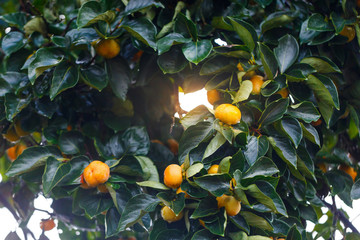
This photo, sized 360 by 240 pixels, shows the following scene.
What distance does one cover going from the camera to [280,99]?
3.11 feet

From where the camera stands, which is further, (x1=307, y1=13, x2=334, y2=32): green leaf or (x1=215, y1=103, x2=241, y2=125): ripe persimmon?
(x1=307, y1=13, x2=334, y2=32): green leaf

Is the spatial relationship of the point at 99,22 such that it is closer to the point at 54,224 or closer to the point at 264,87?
the point at 264,87

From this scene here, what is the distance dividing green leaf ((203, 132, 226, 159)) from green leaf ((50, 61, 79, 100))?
14.7 inches

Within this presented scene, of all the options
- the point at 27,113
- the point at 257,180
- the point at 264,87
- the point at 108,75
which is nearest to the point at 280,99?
the point at 264,87

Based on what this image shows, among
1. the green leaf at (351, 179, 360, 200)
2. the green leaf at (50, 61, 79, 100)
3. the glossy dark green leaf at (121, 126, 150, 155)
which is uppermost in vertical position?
the green leaf at (50, 61, 79, 100)

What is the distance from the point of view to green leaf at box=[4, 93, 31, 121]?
1.06 meters

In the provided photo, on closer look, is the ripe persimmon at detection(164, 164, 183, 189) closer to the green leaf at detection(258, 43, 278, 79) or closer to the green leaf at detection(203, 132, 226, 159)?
the green leaf at detection(203, 132, 226, 159)

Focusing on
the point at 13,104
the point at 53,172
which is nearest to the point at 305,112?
the point at 53,172

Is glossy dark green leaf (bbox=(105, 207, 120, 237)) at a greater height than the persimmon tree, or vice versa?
the persimmon tree

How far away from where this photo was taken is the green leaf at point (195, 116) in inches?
38.5

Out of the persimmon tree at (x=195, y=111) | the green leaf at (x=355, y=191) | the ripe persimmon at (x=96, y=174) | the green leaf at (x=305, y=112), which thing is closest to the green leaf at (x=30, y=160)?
the persimmon tree at (x=195, y=111)

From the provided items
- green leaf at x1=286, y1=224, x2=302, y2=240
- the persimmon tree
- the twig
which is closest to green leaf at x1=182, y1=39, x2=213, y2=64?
the persimmon tree

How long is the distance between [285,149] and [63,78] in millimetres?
557

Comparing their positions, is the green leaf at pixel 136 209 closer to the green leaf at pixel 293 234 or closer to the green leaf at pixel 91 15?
the green leaf at pixel 293 234
